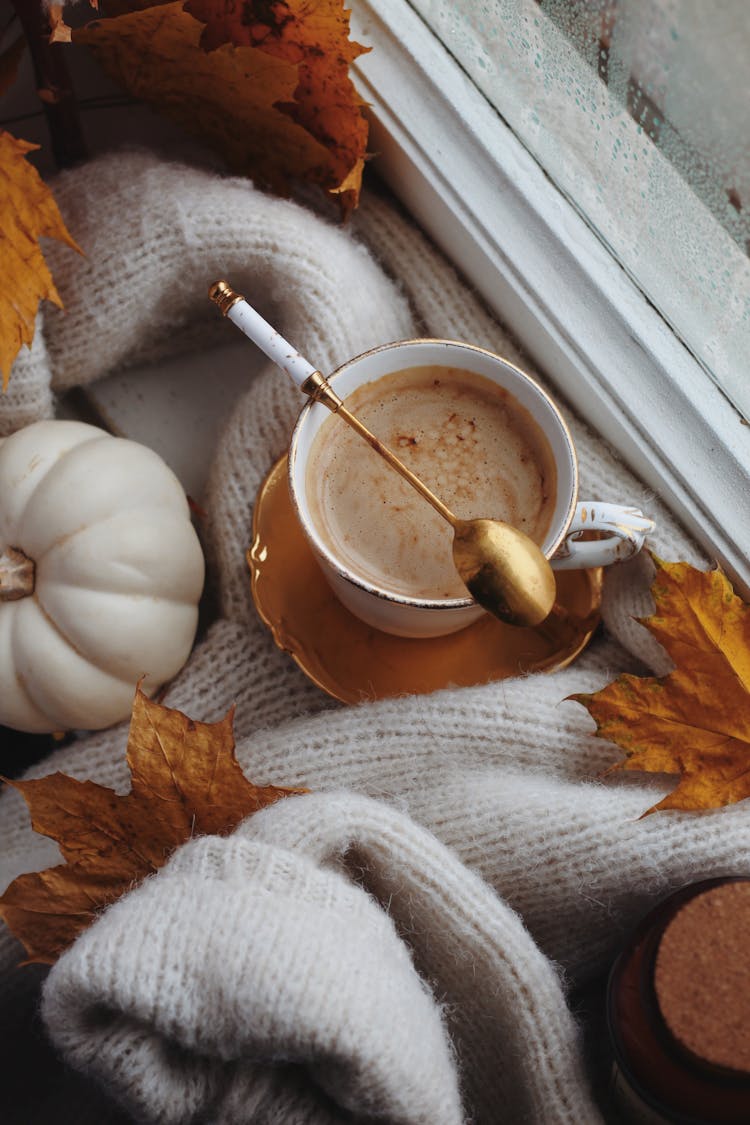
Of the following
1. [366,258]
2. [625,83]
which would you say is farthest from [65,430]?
[625,83]

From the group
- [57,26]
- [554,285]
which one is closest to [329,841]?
[554,285]

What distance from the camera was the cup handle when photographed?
2.42 feet

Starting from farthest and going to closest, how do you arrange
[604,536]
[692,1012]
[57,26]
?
1. [604,536]
2. [57,26]
3. [692,1012]

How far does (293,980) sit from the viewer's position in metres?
0.57

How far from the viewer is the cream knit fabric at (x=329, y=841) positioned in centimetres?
59

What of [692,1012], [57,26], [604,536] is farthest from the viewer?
[604,536]

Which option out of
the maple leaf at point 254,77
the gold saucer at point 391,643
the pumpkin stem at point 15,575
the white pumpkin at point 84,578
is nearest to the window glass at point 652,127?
the maple leaf at point 254,77

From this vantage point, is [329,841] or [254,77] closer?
[329,841]

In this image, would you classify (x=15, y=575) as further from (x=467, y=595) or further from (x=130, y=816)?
(x=467, y=595)

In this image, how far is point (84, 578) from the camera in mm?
795

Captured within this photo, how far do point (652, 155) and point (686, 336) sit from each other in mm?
151

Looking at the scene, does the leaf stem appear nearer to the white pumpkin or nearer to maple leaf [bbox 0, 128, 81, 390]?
maple leaf [bbox 0, 128, 81, 390]

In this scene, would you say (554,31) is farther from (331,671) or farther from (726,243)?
(331,671)

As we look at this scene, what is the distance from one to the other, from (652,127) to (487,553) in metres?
0.39
